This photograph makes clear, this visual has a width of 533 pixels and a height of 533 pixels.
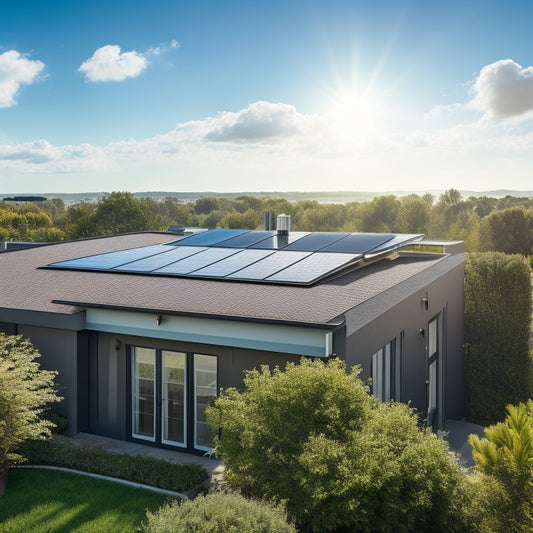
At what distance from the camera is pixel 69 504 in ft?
30.2

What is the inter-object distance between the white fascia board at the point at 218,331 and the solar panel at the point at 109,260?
3.74 meters

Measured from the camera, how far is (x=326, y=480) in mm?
7277

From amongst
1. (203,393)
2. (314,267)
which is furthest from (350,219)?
(203,393)

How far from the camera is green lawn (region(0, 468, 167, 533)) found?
8539 millimetres

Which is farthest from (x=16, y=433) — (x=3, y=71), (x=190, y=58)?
(x=3, y=71)

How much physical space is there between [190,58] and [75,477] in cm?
4312

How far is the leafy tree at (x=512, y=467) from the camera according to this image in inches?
298

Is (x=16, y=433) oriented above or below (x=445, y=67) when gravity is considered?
below

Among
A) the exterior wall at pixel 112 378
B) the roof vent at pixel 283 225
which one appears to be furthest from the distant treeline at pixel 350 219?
the exterior wall at pixel 112 378

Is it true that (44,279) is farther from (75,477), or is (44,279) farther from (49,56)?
(49,56)

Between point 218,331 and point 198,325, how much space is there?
18.0 inches

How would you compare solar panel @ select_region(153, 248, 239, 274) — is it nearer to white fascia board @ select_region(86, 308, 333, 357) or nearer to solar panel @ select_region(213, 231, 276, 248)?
solar panel @ select_region(213, 231, 276, 248)

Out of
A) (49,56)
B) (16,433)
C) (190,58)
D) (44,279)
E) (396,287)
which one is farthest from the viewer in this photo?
(49,56)

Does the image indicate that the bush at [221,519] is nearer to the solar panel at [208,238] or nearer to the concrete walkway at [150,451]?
the concrete walkway at [150,451]
